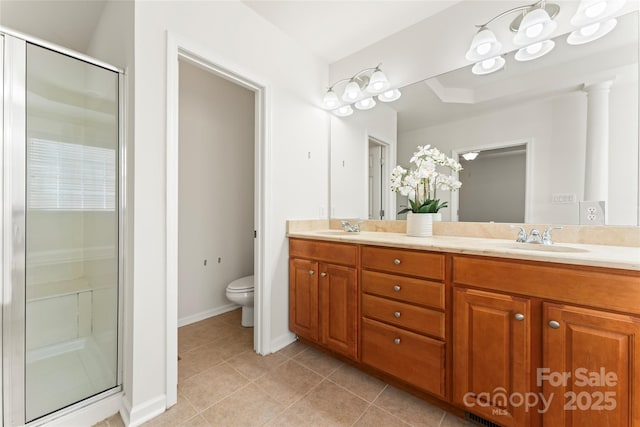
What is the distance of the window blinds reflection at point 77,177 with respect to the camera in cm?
142

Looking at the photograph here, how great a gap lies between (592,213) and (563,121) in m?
0.54

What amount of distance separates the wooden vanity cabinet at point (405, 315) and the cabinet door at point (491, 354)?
0.28 ft

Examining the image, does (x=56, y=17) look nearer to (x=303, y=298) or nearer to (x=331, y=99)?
(x=331, y=99)

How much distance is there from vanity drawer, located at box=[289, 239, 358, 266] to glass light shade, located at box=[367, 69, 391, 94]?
133 centimetres

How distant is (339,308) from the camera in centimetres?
176

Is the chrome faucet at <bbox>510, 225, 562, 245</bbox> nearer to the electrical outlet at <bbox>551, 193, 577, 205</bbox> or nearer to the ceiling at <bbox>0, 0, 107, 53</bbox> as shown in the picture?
Result: the electrical outlet at <bbox>551, 193, 577, 205</bbox>

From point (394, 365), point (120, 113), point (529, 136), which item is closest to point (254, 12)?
point (120, 113)

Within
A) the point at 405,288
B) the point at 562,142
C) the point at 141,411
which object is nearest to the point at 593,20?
the point at 562,142

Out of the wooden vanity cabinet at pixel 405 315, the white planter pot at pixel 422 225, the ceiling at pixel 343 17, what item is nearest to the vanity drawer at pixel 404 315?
the wooden vanity cabinet at pixel 405 315

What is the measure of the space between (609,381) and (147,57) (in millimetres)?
2455

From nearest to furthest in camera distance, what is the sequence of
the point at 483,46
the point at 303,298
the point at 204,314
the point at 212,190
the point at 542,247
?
1. the point at 542,247
2. the point at 483,46
3. the point at 303,298
4. the point at 204,314
5. the point at 212,190

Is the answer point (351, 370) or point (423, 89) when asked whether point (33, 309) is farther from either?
point (423, 89)

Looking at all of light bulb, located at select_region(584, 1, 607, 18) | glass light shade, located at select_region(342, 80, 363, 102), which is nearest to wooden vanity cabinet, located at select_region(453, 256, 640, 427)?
light bulb, located at select_region(584, 1, 607, 18)

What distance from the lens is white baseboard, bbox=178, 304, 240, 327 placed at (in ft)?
7.98
